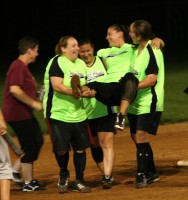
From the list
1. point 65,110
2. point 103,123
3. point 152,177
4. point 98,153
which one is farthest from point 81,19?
point 65,110

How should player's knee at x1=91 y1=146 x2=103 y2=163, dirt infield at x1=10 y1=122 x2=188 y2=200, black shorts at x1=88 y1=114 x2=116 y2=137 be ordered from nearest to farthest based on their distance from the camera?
dirt infield at x1=10 y1=122 x2=188 y2=200 < black shorts at x1=88 y1=114 x2=116 y2=137 < player's knee at x1=91 y1=146 x2=103 y2=163

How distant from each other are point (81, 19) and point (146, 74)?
27.6 meters

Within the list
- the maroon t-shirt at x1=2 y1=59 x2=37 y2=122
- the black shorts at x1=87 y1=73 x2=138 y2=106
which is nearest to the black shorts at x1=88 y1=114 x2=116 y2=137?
the black shorts at x1=87 y1=73 x2=138 y2=106

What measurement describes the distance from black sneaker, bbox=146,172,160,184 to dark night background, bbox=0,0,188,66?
24444 mm

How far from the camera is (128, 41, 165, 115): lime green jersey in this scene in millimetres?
10031

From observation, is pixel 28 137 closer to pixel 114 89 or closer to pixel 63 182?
pixel 63 182

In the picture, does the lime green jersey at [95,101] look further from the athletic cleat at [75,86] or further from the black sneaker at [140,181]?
the black sneaker at [140,181]

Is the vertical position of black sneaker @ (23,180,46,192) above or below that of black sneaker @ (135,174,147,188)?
below

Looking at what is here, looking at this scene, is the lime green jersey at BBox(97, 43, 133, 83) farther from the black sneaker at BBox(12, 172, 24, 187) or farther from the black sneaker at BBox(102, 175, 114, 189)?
the black sneaker at BBox(12, 172, 24, 187)

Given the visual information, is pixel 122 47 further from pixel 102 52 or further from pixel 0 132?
pixel 0 132

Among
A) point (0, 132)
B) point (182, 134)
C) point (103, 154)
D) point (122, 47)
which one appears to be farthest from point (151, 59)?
point (182, 134)

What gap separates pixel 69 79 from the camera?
388 inches

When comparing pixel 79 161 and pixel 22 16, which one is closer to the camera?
→ pixel 79 161

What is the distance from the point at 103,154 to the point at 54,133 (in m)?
0.78
